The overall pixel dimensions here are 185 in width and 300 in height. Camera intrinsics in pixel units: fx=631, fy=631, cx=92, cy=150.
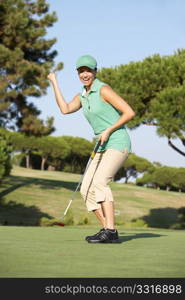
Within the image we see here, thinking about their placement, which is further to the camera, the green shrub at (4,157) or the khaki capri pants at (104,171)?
the green shrub at (4,157)

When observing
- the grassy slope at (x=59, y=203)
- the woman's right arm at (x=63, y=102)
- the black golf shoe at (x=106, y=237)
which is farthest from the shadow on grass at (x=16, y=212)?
the black golf shoe at (x=106, y=237)

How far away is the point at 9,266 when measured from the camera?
4.67m

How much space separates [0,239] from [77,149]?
70017 millimetres

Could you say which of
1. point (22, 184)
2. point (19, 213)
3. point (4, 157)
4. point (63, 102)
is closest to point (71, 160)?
point (22, 184)

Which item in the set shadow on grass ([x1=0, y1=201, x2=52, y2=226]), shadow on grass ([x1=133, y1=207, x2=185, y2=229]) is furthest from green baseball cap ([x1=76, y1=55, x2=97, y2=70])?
shadow on grass ([x1=133, y1=207, x2=185, y2=229])

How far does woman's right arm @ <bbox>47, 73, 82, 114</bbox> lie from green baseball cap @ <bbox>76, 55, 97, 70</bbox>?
22.7 inches

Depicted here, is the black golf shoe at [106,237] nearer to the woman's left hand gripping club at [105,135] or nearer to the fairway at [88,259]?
the fairway at [88,259]

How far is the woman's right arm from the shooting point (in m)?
7.49

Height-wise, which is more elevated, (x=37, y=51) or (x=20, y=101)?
(x=37, y=51)

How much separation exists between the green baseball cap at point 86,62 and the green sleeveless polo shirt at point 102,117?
0.64ft

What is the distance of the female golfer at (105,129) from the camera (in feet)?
22.5

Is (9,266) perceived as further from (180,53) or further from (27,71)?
(27,71)

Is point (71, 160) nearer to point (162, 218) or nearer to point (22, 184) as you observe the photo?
point (22, 184)

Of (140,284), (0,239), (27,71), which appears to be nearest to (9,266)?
(140,284)
